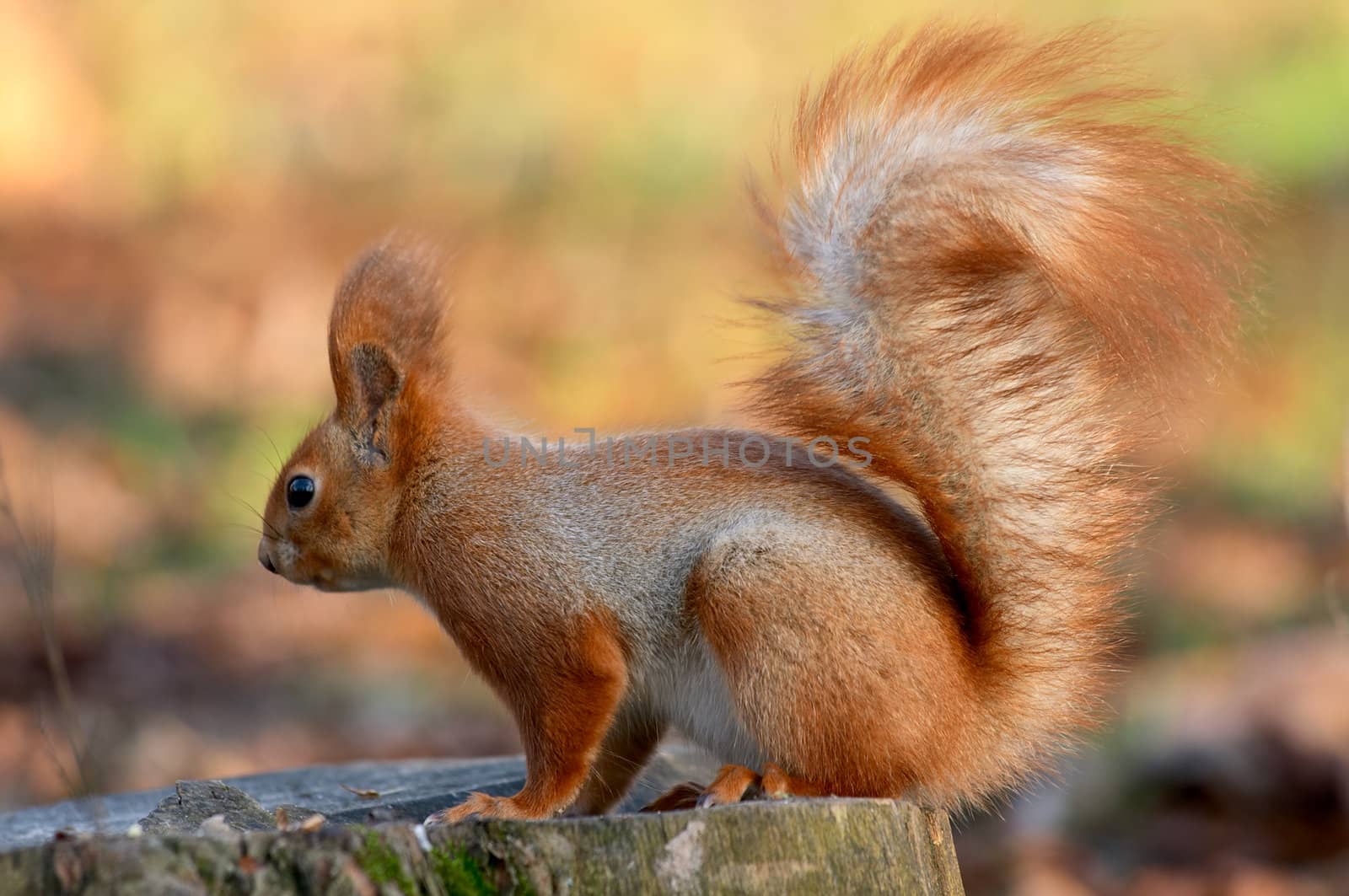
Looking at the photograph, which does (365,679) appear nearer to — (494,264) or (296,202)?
(494,264)

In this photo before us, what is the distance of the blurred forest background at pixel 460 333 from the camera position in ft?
12.3

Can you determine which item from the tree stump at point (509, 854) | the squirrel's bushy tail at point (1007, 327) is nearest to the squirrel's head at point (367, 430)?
the tree stump at point (509, 854)

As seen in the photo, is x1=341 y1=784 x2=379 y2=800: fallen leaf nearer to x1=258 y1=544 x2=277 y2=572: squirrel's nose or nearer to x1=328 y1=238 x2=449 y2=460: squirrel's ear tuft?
x1=258 y1=544 x2=277 y2=572: squirrel's nose

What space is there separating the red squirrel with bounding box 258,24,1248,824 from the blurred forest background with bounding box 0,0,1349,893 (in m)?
1.79

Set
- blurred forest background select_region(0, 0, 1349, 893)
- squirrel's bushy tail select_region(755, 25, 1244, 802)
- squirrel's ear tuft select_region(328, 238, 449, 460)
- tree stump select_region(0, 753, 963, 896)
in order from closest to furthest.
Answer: tree stump select_region(0, 753, 963, 896) → squirrel's bushy tail select_region(755, 25, 1244, 802) → squirrel's ear tuft select_region(328, 238, 449, 460) → blurred forest background select_region(0, 0, 1349, 893)

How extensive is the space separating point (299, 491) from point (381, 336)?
0.97 ft

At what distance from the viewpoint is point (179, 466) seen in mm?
5727

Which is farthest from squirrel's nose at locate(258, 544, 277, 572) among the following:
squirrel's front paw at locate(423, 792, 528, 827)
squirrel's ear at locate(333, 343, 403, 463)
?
squirrel's front paw at locate(423, 792, 528, 827)

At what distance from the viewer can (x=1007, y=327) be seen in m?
1.82

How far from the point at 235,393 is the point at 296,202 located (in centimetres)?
130

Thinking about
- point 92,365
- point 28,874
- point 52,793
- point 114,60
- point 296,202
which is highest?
point 114,60

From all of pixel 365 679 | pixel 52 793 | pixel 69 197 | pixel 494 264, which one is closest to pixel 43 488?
pixel 52 793

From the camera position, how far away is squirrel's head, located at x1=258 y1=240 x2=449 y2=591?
218cm

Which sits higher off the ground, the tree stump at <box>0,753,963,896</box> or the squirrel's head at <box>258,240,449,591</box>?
the squirrel's head at <box>258,240,449,591</box>
